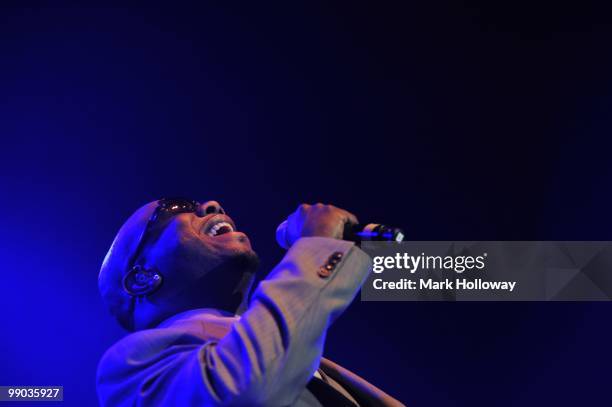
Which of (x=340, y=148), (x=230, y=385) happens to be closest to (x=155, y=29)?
(x=340, y=148)

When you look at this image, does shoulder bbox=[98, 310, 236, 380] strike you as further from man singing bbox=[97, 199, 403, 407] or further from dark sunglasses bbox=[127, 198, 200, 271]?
dark sunglasses bbox=[127, 198, 200, 271]

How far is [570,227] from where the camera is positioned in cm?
305

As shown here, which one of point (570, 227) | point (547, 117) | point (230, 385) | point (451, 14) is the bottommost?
point (230, 385)

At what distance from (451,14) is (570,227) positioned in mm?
1170

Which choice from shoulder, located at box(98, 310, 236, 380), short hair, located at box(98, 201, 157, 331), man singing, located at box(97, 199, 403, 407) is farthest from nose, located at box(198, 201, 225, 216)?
shoulder, located at box(98, 310, 236, 380)

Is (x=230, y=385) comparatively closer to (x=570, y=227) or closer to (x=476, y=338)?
(x=476, y=338)

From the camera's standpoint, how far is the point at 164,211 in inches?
61.4

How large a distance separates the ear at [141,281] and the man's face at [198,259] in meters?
0.02

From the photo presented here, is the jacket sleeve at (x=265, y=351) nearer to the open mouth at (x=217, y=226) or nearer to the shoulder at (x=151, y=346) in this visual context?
the shoulder at (x=151, y=346)

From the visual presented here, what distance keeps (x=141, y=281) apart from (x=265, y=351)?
1.96ft

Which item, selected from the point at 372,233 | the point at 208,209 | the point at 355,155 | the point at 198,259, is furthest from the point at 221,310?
the point at 355,155

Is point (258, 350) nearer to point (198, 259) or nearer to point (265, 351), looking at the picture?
point (265, 351)

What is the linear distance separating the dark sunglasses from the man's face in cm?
4

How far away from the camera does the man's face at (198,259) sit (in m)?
1.46
